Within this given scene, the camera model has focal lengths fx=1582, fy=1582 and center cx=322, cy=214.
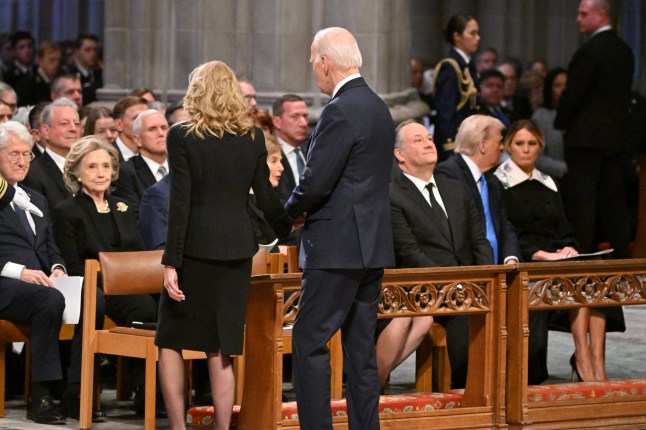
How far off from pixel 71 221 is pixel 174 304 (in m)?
1.65

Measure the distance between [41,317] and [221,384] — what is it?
1338 millimetres

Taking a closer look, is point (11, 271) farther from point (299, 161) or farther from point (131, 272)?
point (299, 161)

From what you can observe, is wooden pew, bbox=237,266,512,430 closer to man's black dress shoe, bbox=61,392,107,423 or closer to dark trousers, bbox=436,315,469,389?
dark trousers, bbox=436,315,469,389

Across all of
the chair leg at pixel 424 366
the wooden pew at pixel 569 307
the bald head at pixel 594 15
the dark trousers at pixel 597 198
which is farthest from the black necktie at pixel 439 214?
the bald head at pixel 594 15

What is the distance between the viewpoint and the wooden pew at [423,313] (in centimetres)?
707

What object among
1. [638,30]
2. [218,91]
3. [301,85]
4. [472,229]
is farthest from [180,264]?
[638,30]

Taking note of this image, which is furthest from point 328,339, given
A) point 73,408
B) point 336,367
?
point 73,408

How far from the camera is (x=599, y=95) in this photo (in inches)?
466

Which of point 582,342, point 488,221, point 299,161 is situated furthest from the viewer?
point 299,161

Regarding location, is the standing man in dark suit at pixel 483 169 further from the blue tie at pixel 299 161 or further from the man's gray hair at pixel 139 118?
the man's gray hair at pixel 139 118

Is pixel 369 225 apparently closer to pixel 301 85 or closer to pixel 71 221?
pixel 71 221

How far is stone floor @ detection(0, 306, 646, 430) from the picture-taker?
7863 millimetres

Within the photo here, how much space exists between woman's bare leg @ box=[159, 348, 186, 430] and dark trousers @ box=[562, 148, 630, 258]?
17.5 ft

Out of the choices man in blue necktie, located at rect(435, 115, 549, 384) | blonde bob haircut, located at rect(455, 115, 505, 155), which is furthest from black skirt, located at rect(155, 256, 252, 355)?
blonde bob haircut, located at rect(455, 115, 505, 155)
